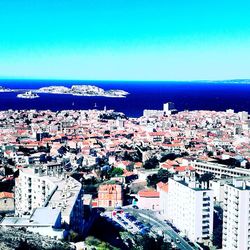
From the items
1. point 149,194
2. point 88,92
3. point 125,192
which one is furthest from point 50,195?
point 88,92

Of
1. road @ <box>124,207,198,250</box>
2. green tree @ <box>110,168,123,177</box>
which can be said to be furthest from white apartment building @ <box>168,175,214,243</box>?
green tree @ <box>110,168,123,177</box>

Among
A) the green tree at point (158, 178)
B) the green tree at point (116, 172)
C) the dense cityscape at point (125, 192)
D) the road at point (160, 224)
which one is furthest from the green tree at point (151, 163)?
the road at point (160, 224)

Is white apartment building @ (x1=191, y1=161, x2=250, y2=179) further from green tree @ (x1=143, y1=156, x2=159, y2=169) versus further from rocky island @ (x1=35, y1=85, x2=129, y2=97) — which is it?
rocky island @ (x1=35, y1=85, x2=129, y2=97)

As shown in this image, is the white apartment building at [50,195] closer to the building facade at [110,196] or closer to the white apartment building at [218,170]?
the building facade at [110,196]

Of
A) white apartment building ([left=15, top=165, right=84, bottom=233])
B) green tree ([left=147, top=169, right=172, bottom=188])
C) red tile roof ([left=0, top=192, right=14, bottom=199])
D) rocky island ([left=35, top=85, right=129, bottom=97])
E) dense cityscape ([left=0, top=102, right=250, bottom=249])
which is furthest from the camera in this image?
rocky island ([left=35, top=85, right=129, bottom=97])

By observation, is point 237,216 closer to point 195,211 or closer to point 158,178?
point 195,211

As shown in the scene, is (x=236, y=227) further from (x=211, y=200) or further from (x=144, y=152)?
(x=144, y=152)
